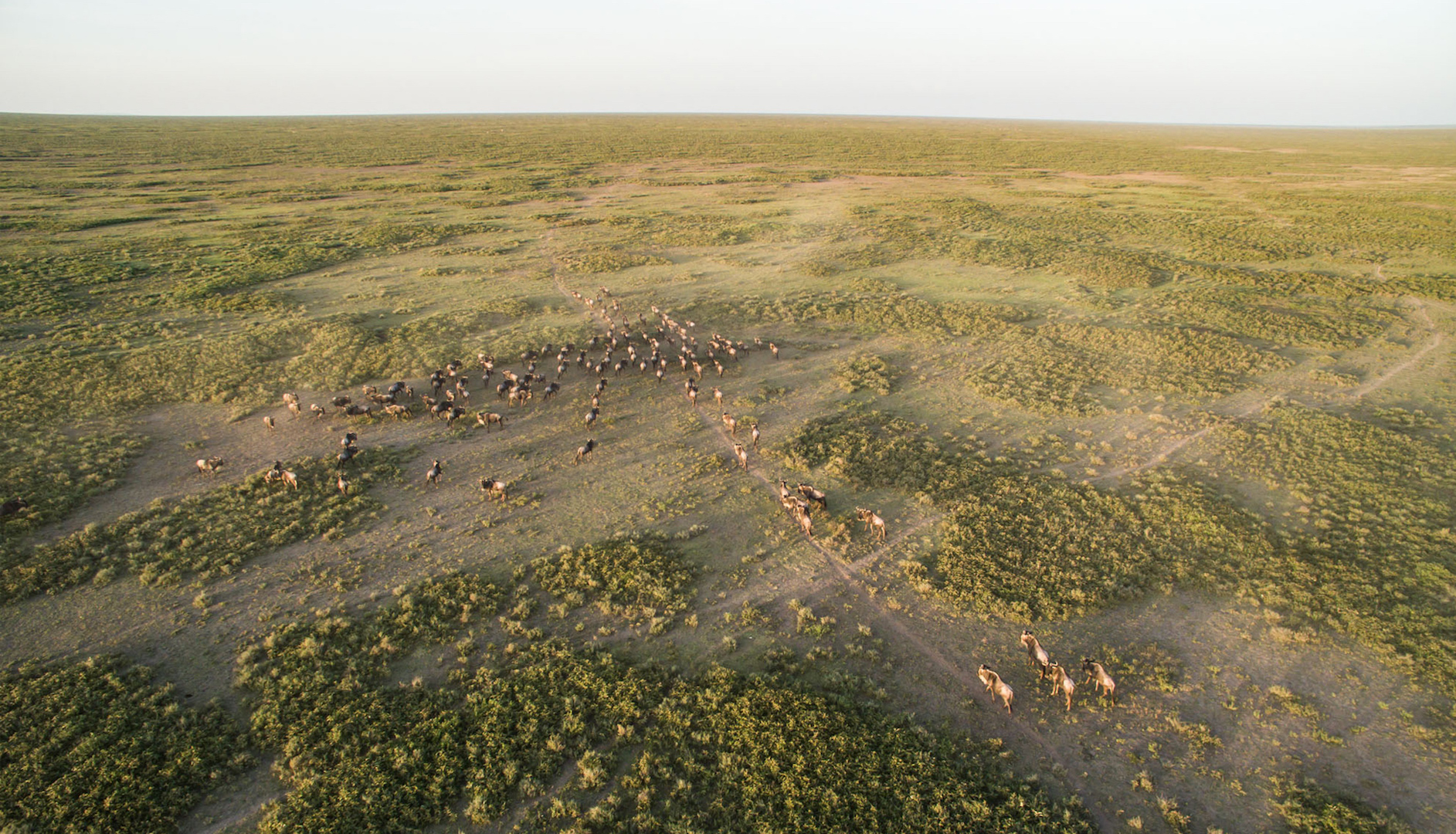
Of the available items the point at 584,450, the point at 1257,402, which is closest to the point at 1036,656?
the point at 584,450

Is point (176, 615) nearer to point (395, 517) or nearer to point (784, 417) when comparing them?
point (395, 517)

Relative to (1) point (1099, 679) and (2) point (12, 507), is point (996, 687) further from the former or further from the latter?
(2) point (12, 507)

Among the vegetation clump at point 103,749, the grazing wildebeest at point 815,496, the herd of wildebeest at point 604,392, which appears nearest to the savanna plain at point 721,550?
the vegetation clump at point 103,749

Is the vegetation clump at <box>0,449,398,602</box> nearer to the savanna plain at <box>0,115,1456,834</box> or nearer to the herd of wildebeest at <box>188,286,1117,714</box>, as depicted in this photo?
the savanna plain at <box>0,115,1456,834</box>

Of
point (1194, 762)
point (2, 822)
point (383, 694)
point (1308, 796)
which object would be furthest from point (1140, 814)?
point (2, 822)

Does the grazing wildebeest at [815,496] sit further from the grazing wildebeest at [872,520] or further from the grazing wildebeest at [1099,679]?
the grazing wildebeest at [1099,679]

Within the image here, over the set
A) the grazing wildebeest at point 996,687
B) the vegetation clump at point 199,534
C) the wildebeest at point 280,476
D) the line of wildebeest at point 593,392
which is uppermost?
the line of wildebeest at point 593,392
